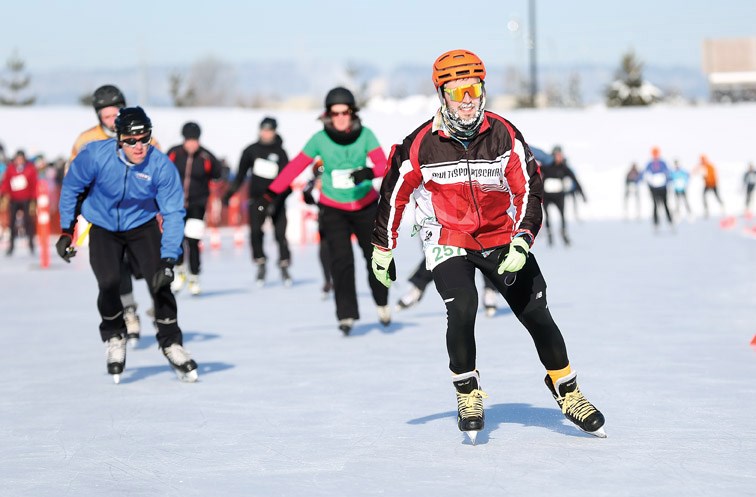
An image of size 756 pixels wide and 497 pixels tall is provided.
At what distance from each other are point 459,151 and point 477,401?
1112mm

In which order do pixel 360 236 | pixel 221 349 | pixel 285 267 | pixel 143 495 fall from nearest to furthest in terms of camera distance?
pixel 143 495 → pixel 221 349 → pixel 360 236 → pixel 285 267

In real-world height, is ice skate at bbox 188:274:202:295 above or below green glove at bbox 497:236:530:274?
below

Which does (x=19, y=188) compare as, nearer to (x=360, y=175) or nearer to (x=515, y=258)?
(x=360, y=175)

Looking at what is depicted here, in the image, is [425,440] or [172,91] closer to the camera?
[425,440]

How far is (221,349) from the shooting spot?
967 centimetres

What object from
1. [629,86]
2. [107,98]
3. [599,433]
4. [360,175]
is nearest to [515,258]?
[599,433]

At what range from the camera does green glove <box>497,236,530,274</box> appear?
18.3 feet

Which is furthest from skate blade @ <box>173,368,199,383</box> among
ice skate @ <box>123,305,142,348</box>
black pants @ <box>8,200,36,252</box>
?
black pants @ <box>8,200,36,252</box>

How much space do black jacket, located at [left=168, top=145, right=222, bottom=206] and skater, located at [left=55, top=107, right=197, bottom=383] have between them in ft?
20.1

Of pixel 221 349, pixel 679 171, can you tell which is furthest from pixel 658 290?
pixel 679 171

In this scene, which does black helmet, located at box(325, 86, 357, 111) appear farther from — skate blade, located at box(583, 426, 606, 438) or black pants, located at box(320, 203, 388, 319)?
skate blade, located at box(583, 426, 606, 438)

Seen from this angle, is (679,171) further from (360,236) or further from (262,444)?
(262,444)

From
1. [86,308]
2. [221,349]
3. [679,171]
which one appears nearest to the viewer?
[221,349]

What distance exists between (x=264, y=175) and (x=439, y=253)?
9209mm
